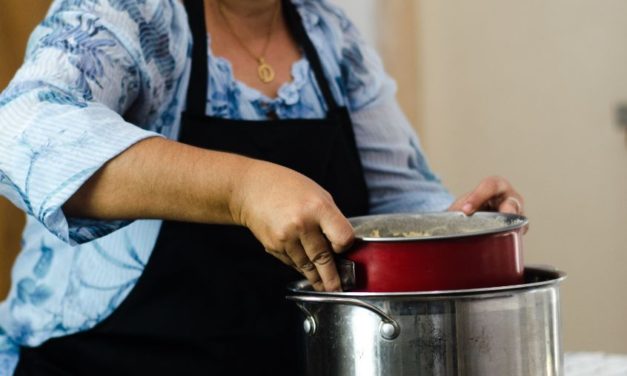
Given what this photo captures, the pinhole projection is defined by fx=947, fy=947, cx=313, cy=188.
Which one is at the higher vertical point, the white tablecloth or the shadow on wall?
the shadow on wall

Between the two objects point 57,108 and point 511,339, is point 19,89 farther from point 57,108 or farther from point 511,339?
point 511,339

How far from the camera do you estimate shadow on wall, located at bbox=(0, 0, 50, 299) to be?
→ 56.0 inches

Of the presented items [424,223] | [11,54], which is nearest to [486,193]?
[424,223]

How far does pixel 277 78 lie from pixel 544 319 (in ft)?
2.00

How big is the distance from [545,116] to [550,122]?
0.9 inches

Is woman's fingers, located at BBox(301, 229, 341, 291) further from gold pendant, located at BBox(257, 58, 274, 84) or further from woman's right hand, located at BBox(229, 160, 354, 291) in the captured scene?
gold pendant, located at BBox(257, 58, 274, 84)

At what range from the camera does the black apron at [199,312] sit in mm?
1140

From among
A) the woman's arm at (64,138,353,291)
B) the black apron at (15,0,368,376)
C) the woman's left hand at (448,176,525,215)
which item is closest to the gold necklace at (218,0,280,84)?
the black apron at (15,0,368,376)

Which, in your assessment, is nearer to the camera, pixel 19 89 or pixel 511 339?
pixel 511 339

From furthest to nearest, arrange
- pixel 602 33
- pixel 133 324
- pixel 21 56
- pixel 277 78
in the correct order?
1. pixel 602 33
2. pixel 21 56
3. pixel 277 78
4. pixel 133 324

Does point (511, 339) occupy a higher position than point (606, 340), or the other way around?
point (511, 339)

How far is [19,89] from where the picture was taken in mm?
938

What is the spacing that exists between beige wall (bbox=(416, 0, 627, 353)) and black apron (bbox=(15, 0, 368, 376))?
5.51ft

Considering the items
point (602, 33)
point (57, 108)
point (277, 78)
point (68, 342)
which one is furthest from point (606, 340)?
point (57, 108)
